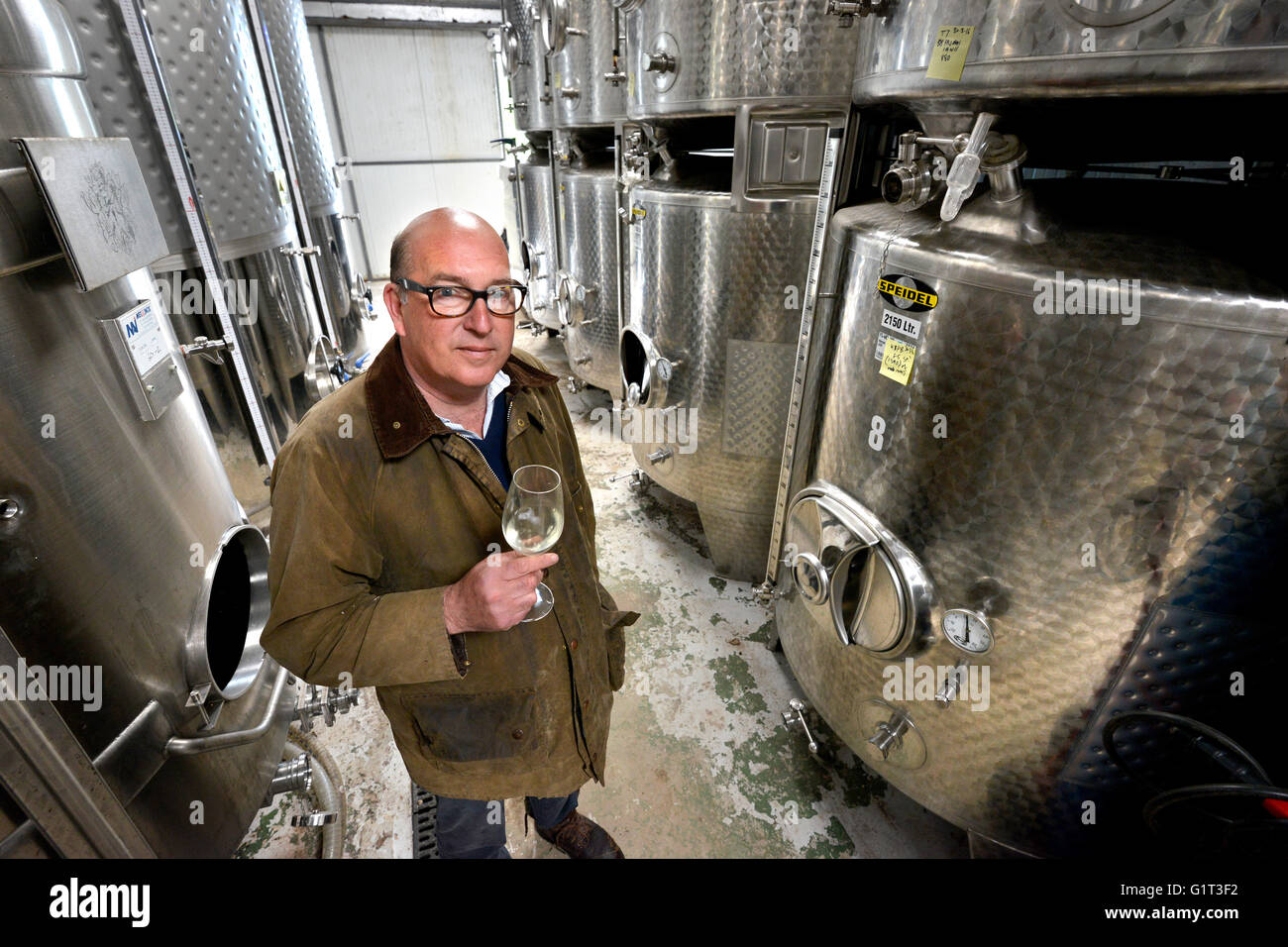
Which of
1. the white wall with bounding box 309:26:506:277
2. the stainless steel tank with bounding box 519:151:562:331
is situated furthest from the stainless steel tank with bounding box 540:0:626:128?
the white wall with bounding box 309:26:506:277

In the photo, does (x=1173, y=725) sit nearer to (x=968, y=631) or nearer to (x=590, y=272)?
(x=968, y=631)

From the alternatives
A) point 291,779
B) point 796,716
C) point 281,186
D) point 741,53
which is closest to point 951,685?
point 796,716

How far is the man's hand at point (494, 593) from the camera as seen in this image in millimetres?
1116

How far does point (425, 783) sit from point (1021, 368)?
1770 millimetres

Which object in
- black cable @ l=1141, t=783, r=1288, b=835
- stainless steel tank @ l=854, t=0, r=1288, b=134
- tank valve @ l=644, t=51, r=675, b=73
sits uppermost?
tank valve @ l=644, t=51, r=675, b=73

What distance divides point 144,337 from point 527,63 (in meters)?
5.18

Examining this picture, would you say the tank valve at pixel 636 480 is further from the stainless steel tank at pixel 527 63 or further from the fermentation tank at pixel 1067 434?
the stainless steel tank at pixel 527 63

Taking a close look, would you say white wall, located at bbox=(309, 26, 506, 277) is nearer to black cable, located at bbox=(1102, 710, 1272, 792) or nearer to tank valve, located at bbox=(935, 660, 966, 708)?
tank valve, located at bbox=(935, 660, 966, 708)

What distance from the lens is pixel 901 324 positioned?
4.86ft

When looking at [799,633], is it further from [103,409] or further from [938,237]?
[103,409]

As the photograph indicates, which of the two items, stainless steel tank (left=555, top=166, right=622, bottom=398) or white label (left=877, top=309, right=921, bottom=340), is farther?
stainless steel tank (left=555, top=166, right=622, bottom=398)

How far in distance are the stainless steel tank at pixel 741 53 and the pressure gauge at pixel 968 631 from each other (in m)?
1.85

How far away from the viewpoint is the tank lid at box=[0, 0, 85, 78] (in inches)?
40.7

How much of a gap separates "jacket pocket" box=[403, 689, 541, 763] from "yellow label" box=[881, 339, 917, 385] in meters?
1.25
